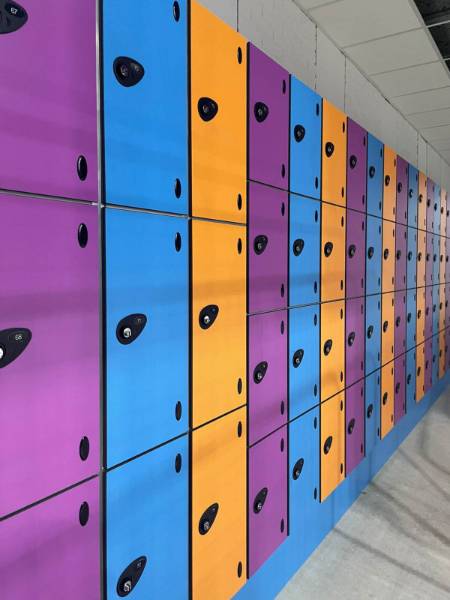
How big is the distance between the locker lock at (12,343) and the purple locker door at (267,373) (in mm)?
1109

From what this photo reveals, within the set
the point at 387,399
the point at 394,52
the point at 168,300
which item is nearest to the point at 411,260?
the point at 387,399

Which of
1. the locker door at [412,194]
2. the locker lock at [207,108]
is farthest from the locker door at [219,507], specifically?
the locker door at [412,194]

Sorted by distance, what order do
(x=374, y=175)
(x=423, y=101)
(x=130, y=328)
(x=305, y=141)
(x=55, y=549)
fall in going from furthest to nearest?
(x=423, y=101) < (x=374, y=175) < (x=305, y=141) < (x=130, y=328) < (x=55, y=549)

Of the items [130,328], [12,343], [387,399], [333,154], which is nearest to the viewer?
[12,343]

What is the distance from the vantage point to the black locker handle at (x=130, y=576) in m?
1.44

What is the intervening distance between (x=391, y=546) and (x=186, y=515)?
64.1 inches

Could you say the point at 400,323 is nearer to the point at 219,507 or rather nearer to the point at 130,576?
the point at 219,507

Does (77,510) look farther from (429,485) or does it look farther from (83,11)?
(429,485)

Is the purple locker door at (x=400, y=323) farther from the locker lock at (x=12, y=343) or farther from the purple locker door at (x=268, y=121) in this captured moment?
the locker lock at (x=12, y=343)

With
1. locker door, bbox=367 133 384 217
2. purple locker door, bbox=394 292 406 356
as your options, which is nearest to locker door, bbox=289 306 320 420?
locker door, bbox=367 133 384 217

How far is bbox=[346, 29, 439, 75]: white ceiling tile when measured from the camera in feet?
10.0

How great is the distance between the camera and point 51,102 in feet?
3.91

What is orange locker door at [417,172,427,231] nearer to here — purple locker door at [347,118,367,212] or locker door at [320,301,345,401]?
purple locker door at [347,118,367,212]

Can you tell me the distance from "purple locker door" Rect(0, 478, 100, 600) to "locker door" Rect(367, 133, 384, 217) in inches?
111
